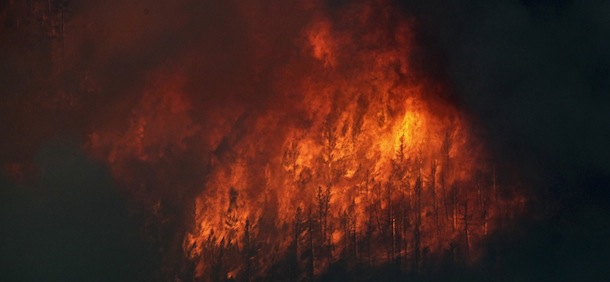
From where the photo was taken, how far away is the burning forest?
5891 mm

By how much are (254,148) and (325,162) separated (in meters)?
0.64

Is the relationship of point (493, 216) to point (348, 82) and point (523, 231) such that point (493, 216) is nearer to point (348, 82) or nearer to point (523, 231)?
point (523, 231)

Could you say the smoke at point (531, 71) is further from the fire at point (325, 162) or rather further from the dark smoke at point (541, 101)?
the fire at point (325, 162)

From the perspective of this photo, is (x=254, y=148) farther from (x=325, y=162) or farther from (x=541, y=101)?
(x=541, y=101)

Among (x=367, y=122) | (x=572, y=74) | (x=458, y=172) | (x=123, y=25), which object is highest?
(x=123, y=25)

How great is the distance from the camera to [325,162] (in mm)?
6250

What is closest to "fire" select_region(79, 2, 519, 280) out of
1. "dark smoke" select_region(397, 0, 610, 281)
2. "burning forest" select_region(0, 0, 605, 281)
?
"burning forest" select_region(0, 0, 605, 281)

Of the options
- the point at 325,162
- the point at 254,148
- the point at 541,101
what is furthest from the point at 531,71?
the point at 254,148

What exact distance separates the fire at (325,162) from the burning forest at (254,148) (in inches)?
0.5

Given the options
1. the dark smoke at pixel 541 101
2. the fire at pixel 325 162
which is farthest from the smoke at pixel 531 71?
the fire at pixel 325 162

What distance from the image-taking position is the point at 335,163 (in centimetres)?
626

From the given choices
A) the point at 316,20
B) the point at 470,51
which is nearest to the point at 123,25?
the point at 316,20

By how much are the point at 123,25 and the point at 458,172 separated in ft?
10.6

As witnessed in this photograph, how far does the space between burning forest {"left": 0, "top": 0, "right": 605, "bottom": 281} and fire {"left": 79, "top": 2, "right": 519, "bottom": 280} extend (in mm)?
14
